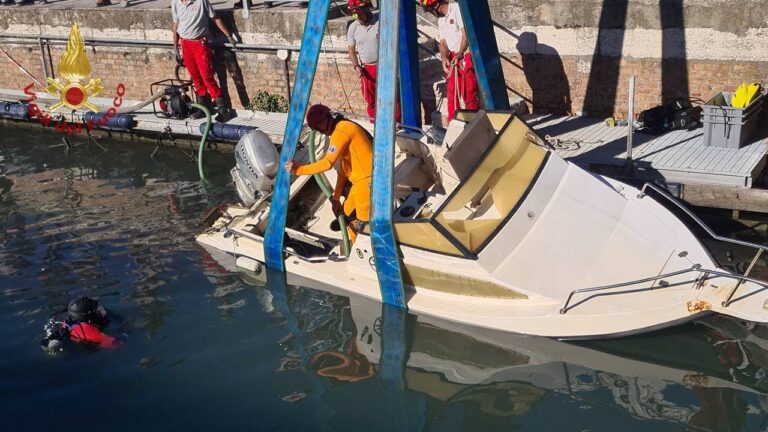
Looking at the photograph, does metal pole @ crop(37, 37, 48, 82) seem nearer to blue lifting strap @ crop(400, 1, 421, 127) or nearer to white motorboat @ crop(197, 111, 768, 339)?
blue lifting strap @ crop(400, 1, 421, 127)

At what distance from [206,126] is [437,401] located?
7375 millimetres

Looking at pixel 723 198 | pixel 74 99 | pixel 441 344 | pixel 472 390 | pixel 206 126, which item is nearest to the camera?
pixel 472 390

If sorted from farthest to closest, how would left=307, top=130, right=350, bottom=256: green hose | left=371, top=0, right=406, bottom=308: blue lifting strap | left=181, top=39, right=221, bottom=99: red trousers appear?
1. left=181, top=39, right=221, bottom=99: red trousers
2. left=307, top=130, right=350, bottom=256: green hose
3. left=371, top=0, right=406, bottom=308: blue lifting strap

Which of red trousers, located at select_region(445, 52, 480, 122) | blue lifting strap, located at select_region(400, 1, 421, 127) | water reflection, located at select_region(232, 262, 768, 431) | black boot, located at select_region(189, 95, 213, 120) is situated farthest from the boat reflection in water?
black boot, located at select_region(189, 95, 213, 120)

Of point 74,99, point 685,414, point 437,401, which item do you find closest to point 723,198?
point 685,414

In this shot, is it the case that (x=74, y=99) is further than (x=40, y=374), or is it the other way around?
(x=74, y=99)

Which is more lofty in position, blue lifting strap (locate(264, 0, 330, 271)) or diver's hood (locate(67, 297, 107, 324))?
blue lifting strap (locate(264, 0, 330, 271))

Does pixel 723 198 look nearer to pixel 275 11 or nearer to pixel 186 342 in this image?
pixel 186 342

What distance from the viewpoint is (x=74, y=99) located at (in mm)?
15914

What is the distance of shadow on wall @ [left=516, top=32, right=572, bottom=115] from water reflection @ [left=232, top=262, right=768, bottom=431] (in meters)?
5.22

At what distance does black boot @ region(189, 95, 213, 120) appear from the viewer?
14.9 meters

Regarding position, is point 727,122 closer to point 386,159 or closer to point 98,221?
point 386,159

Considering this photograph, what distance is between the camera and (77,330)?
8445 millimetres

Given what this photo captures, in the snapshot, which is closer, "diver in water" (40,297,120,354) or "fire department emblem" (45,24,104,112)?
"diver in water" (40,297,120,354)
